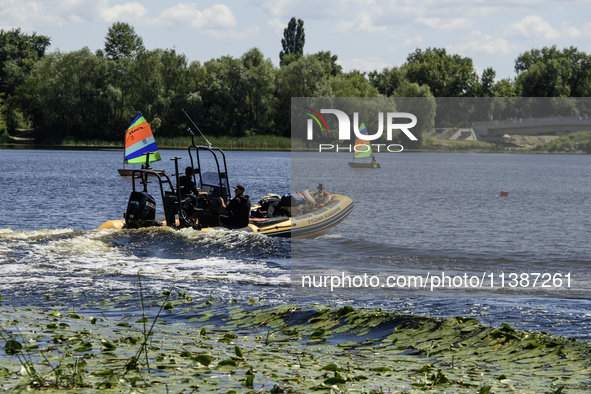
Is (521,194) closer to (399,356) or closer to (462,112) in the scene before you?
(399,356)

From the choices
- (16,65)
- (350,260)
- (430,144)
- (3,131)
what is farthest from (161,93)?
(350,260)

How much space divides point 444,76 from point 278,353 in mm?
117216

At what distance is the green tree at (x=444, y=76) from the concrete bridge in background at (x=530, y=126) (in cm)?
1647

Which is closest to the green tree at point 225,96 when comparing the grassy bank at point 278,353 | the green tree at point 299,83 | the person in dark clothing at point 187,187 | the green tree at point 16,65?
the green tree at point 299,83

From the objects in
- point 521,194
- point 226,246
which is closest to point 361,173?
point 521,194

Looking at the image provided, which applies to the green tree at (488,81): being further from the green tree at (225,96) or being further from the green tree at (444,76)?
the green tree at (225,96)

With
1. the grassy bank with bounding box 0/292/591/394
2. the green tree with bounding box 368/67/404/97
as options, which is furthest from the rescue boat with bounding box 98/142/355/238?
the green tree with bounding box 368/67/404/97

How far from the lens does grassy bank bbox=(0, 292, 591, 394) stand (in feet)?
16.7

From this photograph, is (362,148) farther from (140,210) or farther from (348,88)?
(140,210)

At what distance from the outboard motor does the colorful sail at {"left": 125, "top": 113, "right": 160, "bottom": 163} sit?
11.8 meters

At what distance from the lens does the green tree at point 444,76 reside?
4592 inches

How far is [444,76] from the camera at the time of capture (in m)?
118

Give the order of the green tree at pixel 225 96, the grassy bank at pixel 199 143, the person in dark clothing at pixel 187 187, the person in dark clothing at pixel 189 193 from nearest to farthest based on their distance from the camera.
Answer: the person in dark clothing at pixel 189 193 → the person in dark clothing at pixel 187 187 → the grassy bank at pixel 199 143 → the green tree at pixel 225 96

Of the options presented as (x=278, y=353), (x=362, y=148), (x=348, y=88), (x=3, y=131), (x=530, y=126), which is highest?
(x=348, y=88)
